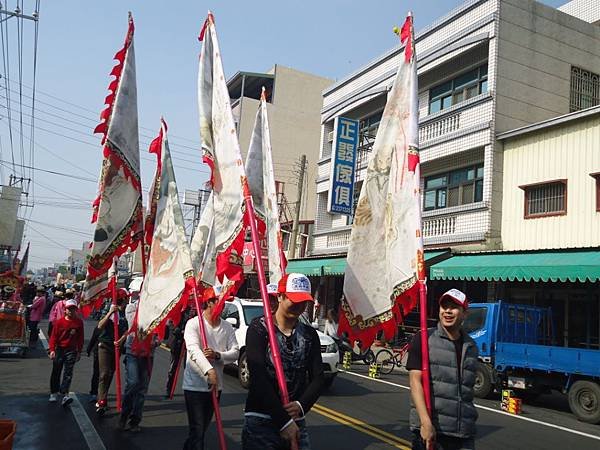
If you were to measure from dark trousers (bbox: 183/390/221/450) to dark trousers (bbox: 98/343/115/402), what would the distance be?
11.3 feet

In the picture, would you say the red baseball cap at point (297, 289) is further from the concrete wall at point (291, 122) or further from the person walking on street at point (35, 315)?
the concrete wall at point (291, 122)

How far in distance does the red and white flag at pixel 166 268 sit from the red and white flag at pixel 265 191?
2.94 feet

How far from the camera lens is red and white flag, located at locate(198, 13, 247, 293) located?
17.7 feet

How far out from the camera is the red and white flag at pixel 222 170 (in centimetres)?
540

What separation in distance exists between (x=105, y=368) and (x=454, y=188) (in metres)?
13.1

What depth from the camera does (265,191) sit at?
6.36 m

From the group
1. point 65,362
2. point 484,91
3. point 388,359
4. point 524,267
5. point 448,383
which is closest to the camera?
point 448,383

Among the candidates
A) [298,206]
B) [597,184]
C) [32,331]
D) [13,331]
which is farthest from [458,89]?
[32,331]

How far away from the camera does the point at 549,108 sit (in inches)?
688

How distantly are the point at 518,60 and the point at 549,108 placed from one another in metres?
1.86

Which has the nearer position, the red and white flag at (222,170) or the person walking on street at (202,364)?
the person walking on street at (202,364)

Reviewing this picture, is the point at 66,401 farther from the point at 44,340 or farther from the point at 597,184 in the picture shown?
the point at 597,184

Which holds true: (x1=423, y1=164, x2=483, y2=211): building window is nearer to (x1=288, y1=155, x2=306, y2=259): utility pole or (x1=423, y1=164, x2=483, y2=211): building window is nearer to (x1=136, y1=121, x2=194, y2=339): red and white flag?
(x1=288, y1=155, x2=306, y2=259): utility pole

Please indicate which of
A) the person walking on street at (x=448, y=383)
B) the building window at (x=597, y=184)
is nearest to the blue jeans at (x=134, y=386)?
the person walking on street at (x=448, y=383)
